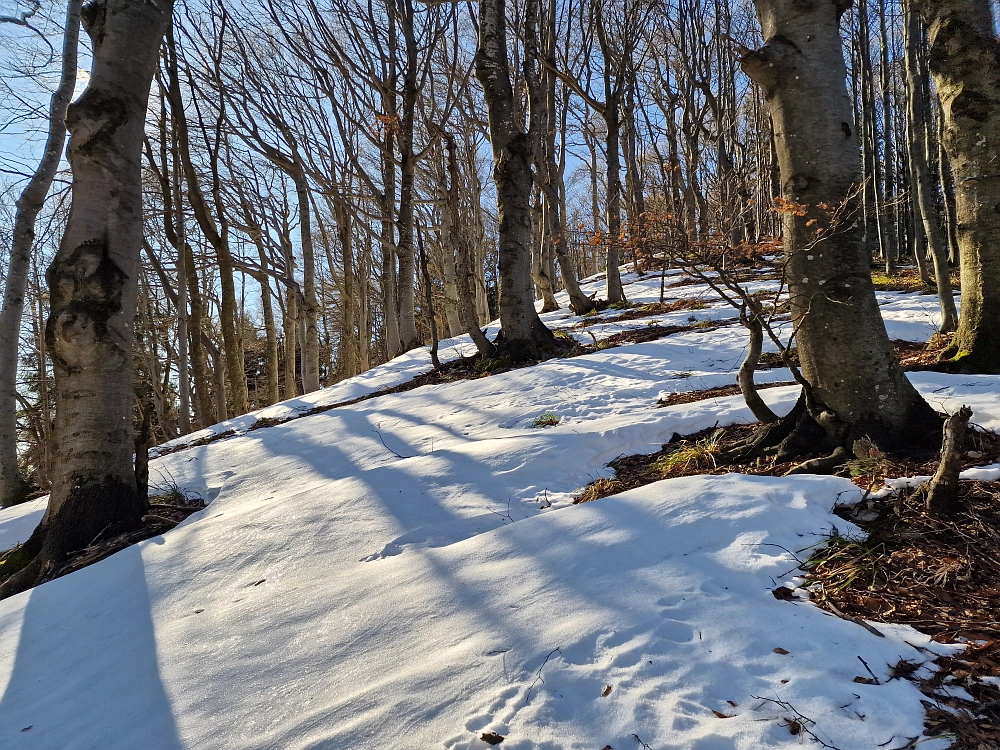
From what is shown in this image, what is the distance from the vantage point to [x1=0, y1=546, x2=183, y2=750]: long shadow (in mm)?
1629

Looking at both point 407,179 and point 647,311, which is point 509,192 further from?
point 407,179

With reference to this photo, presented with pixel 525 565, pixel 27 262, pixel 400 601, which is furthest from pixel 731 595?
pixel 27 262

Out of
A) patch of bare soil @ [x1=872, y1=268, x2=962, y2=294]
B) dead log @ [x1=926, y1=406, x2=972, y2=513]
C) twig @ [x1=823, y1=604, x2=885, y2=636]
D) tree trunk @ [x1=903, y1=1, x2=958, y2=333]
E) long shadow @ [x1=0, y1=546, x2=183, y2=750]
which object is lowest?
long shadow @ [x1=0, y1=546, x2=183, y2=750]

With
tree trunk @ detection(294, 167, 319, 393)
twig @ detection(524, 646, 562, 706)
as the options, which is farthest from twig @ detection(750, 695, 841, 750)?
tree trunk @ detection(294, 167, 319, 393)

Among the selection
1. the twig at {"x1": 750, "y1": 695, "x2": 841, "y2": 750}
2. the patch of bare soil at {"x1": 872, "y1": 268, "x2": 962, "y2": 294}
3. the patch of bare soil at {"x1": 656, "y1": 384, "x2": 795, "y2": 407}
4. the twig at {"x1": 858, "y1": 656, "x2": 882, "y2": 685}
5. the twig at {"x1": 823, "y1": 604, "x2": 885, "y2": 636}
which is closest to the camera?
the twig at {"x1": 750, "y1": 695, "x2": 841, "y2": 750}

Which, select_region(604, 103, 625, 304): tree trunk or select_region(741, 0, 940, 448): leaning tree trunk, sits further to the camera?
select_region(604, 103, 625, 304): tree trunk

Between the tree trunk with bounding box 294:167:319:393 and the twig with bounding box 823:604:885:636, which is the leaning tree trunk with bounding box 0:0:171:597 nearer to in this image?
the twig with bounding box 823:604:885:636

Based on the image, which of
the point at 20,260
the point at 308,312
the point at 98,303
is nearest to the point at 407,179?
the point at 308,312

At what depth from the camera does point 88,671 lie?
1964 mm

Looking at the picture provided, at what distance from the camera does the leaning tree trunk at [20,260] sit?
622cm

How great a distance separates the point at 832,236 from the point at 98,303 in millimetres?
4614

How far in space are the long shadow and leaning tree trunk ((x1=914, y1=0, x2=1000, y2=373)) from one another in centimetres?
559

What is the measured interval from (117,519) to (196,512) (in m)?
0.46

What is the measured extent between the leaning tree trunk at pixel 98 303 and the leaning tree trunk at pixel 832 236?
412 centimetres
